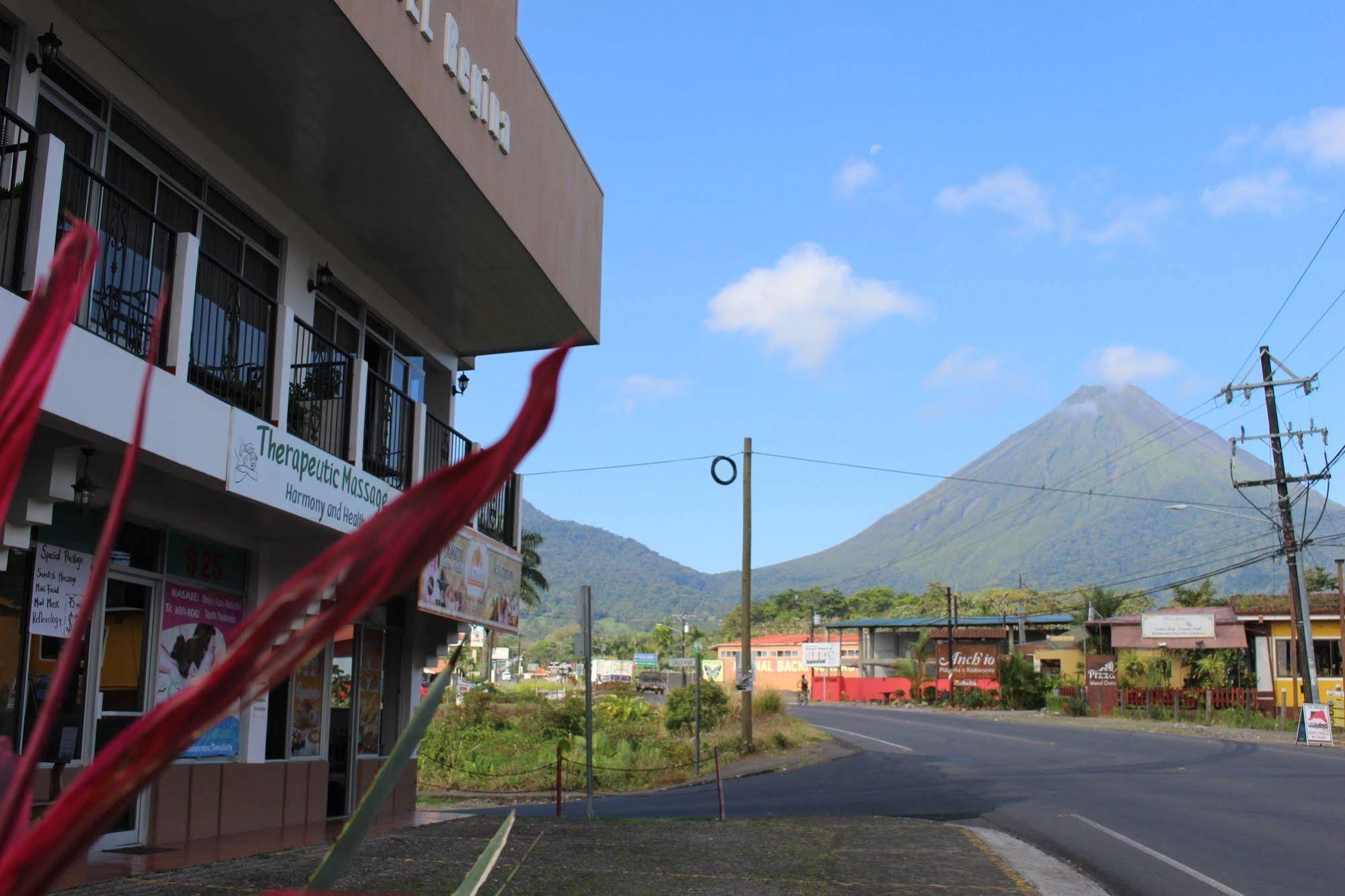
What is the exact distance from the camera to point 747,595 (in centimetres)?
3067

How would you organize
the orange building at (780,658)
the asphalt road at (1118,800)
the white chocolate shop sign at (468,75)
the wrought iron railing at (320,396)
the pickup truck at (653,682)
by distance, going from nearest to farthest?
1. the white chocolate shop sign at (468,75)
2. the wrought iron railing at (320,396)
3. the asphalt road at (1118,800)
4. the pickup truck at (653,682)
5. the orange building at (780,658)

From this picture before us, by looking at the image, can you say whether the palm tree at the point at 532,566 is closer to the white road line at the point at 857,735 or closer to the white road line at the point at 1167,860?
the white road line at the point at 857,735

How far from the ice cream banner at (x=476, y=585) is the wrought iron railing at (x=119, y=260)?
396 centimetres

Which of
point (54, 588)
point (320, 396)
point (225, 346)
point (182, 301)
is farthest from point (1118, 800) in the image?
point (182, 301)

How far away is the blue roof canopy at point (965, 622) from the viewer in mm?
84188

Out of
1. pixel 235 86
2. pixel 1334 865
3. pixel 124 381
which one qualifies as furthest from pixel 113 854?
pixel 1334 865

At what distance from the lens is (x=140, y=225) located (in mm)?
9469

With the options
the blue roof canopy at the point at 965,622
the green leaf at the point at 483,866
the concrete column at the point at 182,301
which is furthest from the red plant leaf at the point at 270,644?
the blue roof canopy at the point at 965,622

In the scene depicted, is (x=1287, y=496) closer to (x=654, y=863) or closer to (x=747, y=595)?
(x=747, y=595)

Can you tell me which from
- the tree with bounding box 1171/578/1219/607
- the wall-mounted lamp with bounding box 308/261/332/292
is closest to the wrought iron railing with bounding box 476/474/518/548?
the wall-mounted lamp with bounding box 308/261/332/292

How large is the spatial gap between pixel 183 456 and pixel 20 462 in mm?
8363

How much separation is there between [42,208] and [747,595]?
81.6ft

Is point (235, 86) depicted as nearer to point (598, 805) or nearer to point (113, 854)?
Result: point (113, 854)

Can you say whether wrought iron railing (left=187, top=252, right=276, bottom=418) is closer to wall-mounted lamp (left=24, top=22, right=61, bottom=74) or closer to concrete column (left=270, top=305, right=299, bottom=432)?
concrete column (left=270, top=305, right=299, bottom=432)
